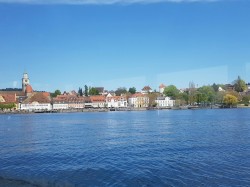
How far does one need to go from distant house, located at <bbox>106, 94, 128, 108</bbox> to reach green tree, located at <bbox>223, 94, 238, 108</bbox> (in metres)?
41.5

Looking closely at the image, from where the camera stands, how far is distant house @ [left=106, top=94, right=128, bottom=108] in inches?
6024

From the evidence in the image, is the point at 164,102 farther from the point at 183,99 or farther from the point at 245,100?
the point at 245,100

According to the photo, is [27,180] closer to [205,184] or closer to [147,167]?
[147,167]

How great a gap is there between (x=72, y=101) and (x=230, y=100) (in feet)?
199

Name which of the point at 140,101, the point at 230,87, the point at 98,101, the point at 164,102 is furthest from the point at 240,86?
the point at 98,101

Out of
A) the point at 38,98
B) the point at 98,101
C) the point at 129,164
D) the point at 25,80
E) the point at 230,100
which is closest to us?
the point at 129,164

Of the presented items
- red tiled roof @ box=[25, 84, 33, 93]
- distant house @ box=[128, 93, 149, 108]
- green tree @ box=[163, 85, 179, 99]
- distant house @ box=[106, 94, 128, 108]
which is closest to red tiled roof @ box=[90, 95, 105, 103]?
distant house @ box=[106, 94, 128, 108]

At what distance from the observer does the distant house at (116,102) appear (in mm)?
153000

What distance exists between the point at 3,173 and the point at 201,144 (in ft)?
45.4

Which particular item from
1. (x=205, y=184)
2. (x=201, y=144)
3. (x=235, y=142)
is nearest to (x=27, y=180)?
(x=205, y=184)

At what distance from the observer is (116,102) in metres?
154

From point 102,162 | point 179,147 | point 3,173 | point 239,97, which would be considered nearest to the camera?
point 3,173

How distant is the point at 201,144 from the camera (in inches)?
1027

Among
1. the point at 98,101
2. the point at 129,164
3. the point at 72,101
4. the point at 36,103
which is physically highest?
the point at 72,101
